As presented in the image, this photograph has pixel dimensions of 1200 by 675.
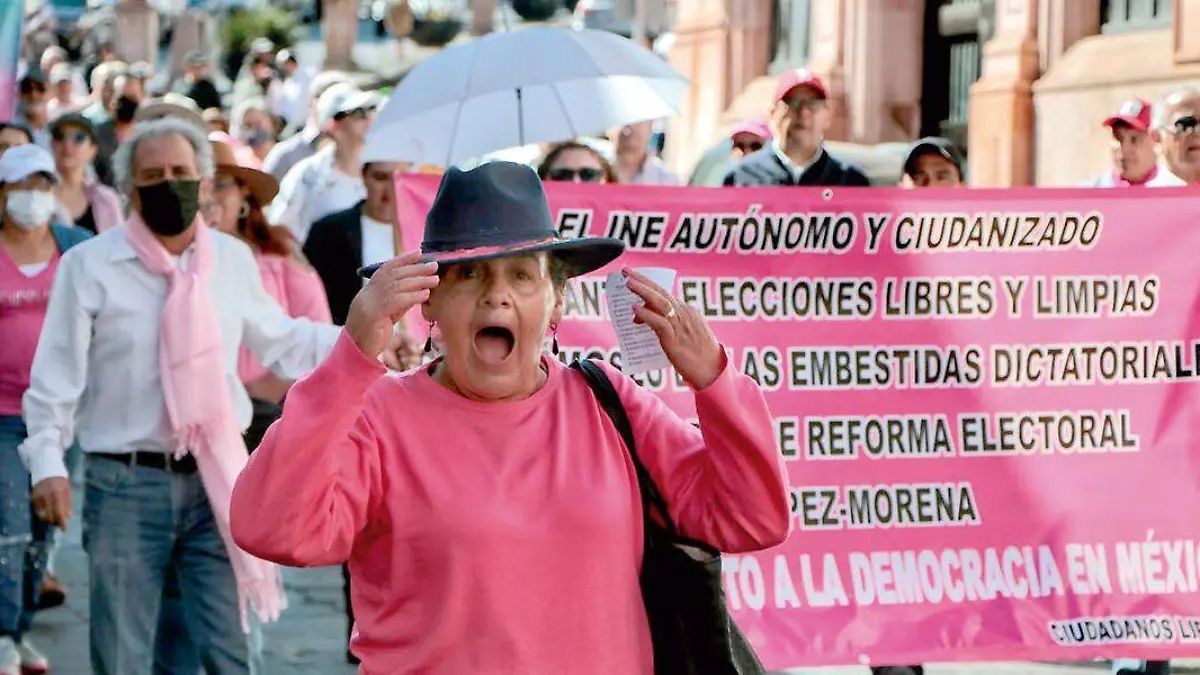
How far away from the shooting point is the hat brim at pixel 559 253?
358 centimetres

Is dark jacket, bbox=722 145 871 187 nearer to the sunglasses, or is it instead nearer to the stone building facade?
the sunglasses

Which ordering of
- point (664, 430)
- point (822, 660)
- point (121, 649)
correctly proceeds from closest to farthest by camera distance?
1. point (664, 430)
2. point (121, 649)
3. point (822, 660)

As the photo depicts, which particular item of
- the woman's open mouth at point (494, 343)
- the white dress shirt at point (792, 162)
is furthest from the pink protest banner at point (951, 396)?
the woman's open mouth at point (494, 343)

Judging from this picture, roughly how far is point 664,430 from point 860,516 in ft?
10.8

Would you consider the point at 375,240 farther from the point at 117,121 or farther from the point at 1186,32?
the point at 117,121

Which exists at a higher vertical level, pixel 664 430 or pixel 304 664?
pixel 664 430

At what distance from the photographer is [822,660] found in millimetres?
6871

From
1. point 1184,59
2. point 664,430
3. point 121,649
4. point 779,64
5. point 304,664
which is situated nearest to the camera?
point 664,430

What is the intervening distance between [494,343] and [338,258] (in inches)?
211

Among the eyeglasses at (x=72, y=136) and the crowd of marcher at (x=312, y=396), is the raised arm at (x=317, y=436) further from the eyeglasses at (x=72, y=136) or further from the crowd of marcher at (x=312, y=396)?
the eyeglasses at (x=72, y=136)

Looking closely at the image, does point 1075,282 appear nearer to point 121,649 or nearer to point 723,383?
point 121,649

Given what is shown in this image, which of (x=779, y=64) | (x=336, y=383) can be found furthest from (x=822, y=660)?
(x=779, y=64)

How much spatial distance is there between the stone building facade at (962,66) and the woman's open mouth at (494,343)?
10651 millimetres

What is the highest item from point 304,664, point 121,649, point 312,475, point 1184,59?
point 1184,59
